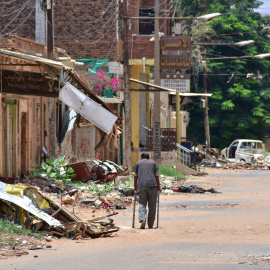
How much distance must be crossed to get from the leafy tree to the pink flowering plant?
86.3 ft

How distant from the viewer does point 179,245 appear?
1205cm

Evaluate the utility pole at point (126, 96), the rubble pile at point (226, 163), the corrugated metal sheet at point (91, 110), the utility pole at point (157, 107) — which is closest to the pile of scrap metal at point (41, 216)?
the corrugated metal sheet at point (91, 110)

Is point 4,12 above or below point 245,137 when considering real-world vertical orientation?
above

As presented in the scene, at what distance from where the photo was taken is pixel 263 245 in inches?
470

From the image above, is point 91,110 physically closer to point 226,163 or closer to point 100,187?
point 100,187

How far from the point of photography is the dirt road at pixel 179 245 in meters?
10.1

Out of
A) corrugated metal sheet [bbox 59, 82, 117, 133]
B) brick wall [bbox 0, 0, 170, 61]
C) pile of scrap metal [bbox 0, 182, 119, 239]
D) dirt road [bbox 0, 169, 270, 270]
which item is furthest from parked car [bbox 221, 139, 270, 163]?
pile of scrap metal [bbox 0, 182, 119, 239]

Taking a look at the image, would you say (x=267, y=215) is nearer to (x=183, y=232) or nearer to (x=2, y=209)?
(x=183, y=232)

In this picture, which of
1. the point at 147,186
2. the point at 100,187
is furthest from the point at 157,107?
the point at 147,186

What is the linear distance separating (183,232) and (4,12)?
2331 centimetres

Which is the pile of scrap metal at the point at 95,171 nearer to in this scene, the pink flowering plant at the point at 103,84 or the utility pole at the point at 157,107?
the pink flowering plant at the point at 103,84

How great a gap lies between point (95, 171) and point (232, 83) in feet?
125

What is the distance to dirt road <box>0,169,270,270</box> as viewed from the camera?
10.1 meters

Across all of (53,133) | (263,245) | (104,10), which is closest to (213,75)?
(104,10)
